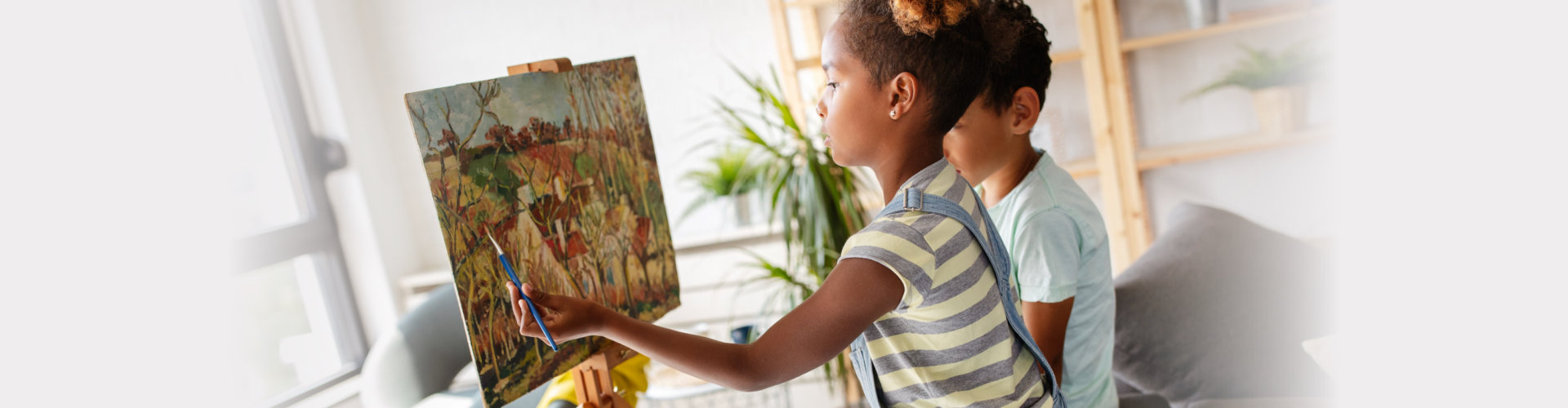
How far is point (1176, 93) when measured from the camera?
2.55 m

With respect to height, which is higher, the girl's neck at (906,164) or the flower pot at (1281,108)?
the girl's neck at (906,164)

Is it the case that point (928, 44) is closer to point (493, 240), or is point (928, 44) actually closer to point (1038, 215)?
point (1038, 215)

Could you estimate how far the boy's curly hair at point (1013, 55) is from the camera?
1.04m

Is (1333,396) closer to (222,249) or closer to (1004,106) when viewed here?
(1004,106)

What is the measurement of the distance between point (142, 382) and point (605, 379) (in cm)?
108

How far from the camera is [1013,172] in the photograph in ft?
3.79

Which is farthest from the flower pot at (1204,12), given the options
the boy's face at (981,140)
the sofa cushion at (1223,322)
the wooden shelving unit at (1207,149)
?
the boy's face at (981,140)

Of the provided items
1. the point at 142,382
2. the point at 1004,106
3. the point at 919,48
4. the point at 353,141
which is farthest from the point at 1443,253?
the point at 353,141

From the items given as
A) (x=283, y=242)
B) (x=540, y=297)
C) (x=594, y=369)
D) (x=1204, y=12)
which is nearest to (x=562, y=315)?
(x=540, y=297)

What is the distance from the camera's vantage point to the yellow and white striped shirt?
2.52 ft

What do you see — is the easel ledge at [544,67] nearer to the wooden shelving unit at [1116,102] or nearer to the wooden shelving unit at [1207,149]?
the wooden shelving unit at [1116,102]

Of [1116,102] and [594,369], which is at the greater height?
[1116,102]

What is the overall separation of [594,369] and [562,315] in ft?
1.09

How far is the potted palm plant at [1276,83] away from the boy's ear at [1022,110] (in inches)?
61.5
